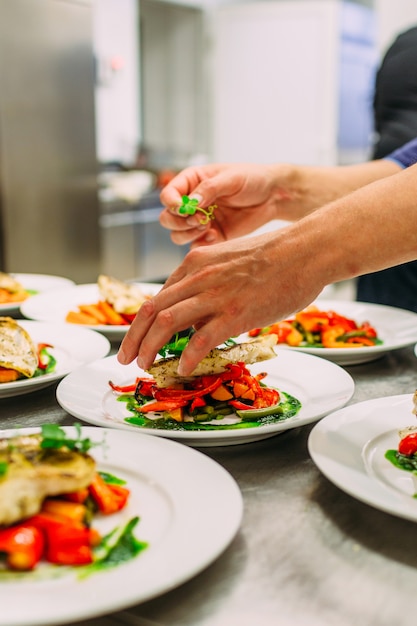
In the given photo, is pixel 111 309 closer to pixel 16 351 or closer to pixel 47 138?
pixel 16 351

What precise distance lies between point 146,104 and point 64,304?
23.2 ft

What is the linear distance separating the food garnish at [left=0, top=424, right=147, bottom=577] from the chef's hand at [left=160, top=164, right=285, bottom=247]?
117cm

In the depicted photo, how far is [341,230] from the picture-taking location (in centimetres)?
117

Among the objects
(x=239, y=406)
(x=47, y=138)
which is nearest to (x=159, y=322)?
(x=239, y=406)

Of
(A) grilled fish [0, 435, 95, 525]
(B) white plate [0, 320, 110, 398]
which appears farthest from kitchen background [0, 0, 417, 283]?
(A) grilled fish [0, 435, 95, 525]

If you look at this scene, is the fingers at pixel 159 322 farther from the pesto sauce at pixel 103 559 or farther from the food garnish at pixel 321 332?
the food garnish at pixel 321 332

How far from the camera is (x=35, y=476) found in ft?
2.81

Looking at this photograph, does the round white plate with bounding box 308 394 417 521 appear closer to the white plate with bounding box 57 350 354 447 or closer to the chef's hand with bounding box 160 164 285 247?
the white plate with bounding box 57 350 354 447

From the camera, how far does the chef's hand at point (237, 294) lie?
45.8 inches

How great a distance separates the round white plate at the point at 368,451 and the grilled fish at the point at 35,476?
34 centimetres

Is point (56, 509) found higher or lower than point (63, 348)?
higher

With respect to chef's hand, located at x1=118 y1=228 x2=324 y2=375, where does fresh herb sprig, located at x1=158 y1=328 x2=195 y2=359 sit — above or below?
below

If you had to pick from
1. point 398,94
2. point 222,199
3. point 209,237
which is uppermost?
point 398,94

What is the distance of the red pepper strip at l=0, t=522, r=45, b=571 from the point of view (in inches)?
31.4
